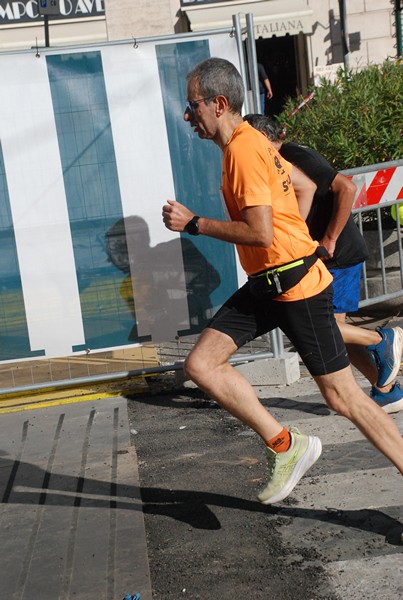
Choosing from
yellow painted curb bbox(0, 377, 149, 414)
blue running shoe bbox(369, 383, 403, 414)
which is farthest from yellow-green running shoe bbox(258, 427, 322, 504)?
yellow painted curb bbox(0, 377, 149, 414)

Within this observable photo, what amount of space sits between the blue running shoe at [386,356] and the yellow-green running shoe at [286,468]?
143 cm

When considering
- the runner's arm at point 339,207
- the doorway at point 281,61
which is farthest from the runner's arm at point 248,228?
the doorway at point 281,61

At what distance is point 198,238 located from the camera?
6793 millimetres

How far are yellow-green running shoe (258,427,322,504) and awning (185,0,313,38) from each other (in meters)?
15.5

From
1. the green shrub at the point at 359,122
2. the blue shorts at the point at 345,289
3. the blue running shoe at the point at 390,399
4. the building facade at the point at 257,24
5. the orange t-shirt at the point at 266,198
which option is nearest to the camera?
the orange t-shirt at the point at 266,198

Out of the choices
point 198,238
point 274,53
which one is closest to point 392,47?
point 274,53

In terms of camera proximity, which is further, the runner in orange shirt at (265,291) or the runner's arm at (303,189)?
the runner's arm at (303,189)

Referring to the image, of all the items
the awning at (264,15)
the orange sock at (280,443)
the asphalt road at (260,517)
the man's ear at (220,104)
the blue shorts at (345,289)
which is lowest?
the asphalt road at (260,517)

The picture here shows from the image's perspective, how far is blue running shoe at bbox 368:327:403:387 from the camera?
554 cm

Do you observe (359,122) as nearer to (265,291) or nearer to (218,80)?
(218,80)

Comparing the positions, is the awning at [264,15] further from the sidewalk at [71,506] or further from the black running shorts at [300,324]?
the black running shorts at [300,324]

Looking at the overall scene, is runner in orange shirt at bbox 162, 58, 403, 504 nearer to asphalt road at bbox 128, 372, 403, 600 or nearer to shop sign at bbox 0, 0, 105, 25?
asphalt road at bbox 128, 372, 403, 600

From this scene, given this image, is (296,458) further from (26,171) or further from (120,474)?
(26,171)

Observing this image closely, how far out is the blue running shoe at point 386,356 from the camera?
18.2ft
